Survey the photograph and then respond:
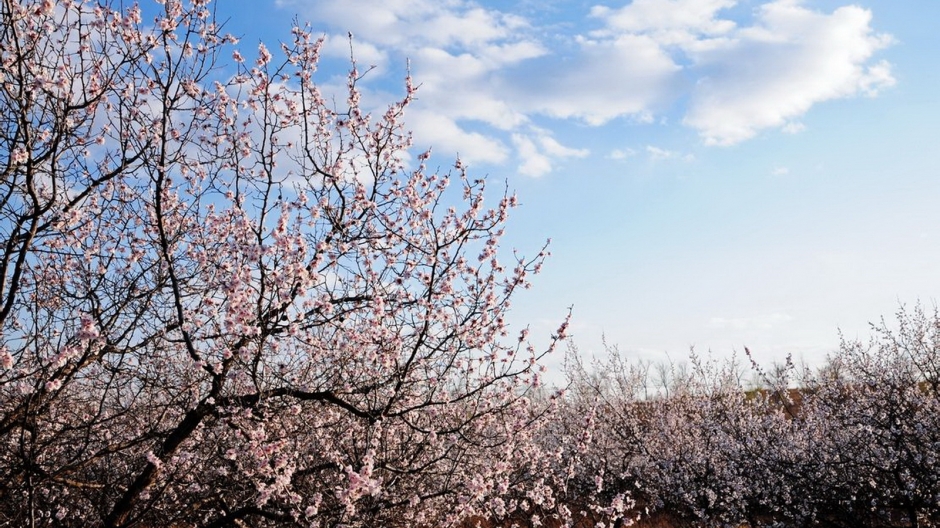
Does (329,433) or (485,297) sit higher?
(485,297)

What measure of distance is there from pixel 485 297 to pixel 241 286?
2.71 m

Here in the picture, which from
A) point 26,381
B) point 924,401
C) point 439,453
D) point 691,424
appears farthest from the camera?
point 691,424

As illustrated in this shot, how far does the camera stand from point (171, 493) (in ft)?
23.6

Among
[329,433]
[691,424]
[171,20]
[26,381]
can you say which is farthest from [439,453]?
[691,424]

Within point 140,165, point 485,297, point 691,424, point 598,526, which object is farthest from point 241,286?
point 691,424

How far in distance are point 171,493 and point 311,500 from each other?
220cm

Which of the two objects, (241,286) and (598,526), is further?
(598,526)

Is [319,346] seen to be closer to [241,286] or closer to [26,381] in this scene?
[241,286]

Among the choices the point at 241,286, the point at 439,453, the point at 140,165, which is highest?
the point at 140,165

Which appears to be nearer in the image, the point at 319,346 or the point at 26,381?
the point at 26,381

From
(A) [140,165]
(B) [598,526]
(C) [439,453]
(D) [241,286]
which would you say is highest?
(A) [140,165]

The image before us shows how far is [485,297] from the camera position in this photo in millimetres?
7320

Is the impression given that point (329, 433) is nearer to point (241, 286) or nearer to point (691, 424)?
point (241, 286)

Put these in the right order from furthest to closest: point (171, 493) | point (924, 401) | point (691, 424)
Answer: point (691, 424) → point (924, 401) → point (171, 493)
